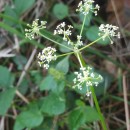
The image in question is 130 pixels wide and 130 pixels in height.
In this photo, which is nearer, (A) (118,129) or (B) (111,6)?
(A) (118,129)

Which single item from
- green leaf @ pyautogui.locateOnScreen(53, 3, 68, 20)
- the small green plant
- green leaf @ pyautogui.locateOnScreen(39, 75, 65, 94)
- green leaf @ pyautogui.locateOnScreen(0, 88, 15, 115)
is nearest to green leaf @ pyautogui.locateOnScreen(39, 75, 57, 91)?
green leaf @ pyautogui.locateOnScreen(39, 75, 65, 94)

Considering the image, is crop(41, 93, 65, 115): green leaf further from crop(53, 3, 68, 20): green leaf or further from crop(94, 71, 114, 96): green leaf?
crop(53, 3, 68, 20): green leaf

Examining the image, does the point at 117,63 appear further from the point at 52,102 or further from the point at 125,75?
the point at 52,102

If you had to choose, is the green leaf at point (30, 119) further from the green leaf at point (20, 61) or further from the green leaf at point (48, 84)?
the green leaf at point (20, 61)

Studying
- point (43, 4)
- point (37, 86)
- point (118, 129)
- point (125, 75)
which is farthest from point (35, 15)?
point (118, 129)

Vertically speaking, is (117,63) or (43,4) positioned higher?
(43,4)

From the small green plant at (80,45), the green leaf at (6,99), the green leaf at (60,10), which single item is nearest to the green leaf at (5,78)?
the green leaf at (6,99)
